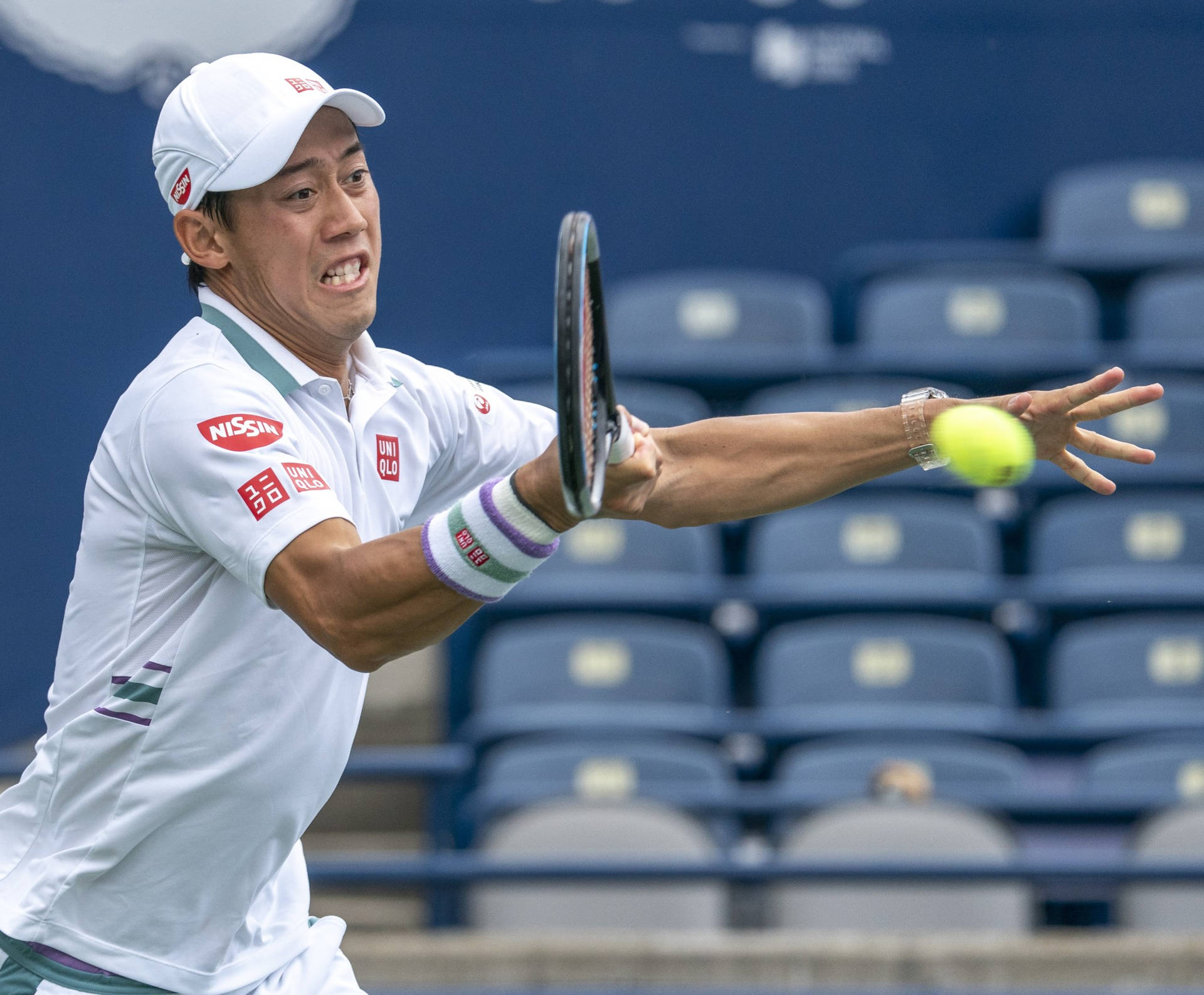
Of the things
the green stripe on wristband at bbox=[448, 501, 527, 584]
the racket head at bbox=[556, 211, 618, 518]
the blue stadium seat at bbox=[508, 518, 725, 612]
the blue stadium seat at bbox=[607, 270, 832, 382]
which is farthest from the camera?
the blue stadium seat at bbox=[607, 270, 832, 382]

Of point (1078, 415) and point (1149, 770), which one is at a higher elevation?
point (1078, 415)

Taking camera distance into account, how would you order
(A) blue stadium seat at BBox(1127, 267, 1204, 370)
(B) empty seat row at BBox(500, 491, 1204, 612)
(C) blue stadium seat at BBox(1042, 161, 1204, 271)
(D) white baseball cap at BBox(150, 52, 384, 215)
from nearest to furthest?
(D) white baseball cap at BBox(150, 52, 384, 215) → (B) empty seat row at BBox(500, 491, 1204, 612) → (A) blue stadium seat at BBox(1127, 267, 1204, 370) → (C) blue stadium seat at BBox(1042, 161, 1204, 271)

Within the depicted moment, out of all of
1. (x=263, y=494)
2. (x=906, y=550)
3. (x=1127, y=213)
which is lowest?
(x=263, y=494)

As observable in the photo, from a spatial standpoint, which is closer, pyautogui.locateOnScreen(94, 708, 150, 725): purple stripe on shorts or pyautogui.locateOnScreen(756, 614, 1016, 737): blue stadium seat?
pyautogui.locateOnScreen(94, 708, 150, 725): purple stripe on shorts

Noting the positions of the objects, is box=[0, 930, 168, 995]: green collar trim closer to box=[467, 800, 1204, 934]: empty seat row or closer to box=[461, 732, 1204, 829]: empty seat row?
box=[467, 800, 1204, 934]: empty seat row

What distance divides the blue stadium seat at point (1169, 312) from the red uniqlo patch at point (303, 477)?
507 centimetres

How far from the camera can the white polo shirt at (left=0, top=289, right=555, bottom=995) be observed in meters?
1.98

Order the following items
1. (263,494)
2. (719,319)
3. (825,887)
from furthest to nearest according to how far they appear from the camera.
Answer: (719,319) < (825,887) < (263,494)

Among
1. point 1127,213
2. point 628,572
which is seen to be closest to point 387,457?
point 628,572

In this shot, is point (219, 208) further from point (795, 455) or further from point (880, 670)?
point (880, 670)

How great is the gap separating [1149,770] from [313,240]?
362cm

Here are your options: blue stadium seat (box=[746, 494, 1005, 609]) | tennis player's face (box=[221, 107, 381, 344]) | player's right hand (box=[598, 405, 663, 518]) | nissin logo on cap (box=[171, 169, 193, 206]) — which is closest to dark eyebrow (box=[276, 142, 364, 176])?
tennis player's face (box=[221, 107, 381, 344])

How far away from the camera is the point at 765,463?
8.03 ft

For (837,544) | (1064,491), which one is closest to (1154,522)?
(1064,491)
